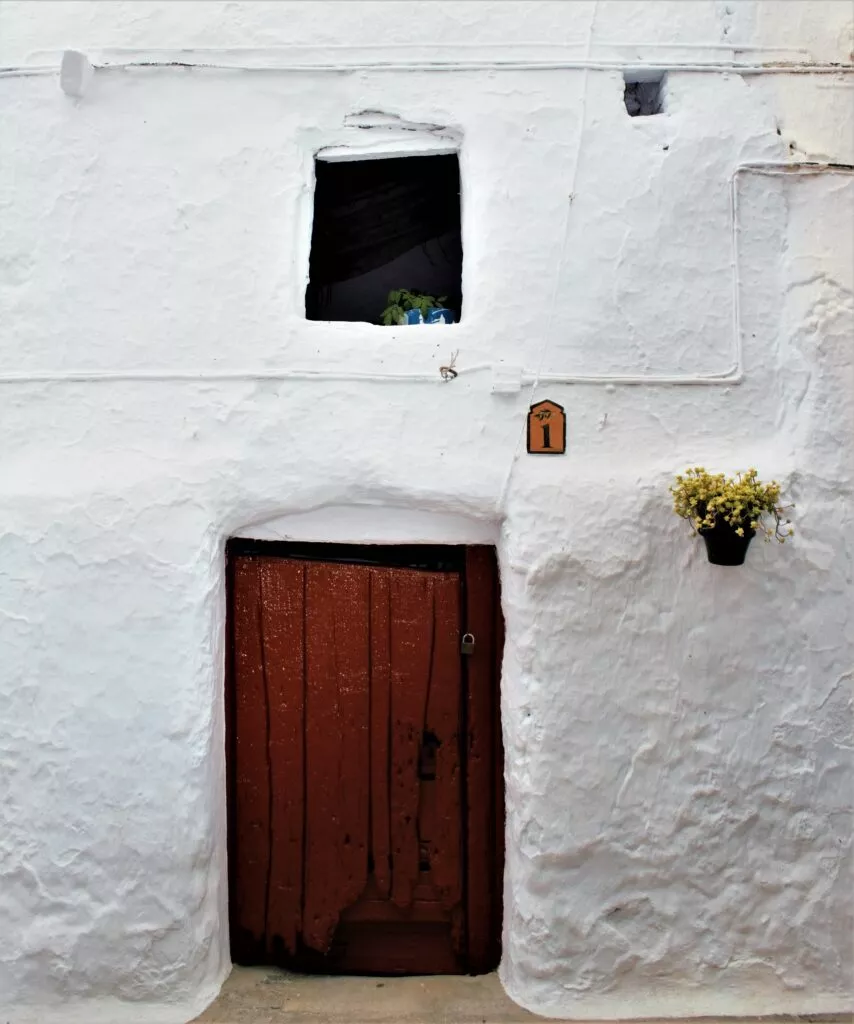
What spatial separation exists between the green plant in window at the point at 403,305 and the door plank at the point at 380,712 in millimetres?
989

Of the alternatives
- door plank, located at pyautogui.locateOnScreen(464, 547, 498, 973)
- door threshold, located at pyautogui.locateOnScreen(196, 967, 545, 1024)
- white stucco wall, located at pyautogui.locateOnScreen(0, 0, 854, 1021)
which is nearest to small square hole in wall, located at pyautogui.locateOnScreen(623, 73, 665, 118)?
white stucco wall, located at pyautogui.locateOnScreen(0, 0, 854, 1021)

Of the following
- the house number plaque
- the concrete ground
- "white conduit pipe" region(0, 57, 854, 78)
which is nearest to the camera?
the concrete ground

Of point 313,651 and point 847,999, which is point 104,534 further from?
point 847,999

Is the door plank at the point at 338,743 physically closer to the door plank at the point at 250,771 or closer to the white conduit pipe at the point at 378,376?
the door plank at the point at 250,771

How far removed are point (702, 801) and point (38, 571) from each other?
250 cm

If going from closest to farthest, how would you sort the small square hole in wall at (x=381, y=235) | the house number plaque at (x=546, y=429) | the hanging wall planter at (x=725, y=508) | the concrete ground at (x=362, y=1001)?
1. the hanging wall planter at (x=725, y=508)
2. the concrete ground at (x=362, y=1001)
3. the house number plaque at (x=546, y=429)
4. the small square hole in wall at (x=381, y=235)

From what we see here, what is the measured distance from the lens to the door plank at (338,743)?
2.83 meters

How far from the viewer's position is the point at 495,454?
263cm

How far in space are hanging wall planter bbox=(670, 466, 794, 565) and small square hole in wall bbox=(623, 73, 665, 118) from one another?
149 cm

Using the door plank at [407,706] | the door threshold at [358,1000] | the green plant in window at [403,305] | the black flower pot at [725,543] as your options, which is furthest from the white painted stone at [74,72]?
the door threshold at [358,1000]

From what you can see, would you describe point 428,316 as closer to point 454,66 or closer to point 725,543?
point 454,66

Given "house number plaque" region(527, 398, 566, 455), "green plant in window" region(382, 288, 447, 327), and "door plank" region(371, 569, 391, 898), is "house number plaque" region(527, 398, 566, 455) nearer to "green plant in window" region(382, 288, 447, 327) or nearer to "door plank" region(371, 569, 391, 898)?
"green plant in window" region(382, 288, 447, 327)

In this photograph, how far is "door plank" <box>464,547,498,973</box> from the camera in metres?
2.84

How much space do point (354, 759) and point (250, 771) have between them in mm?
405
